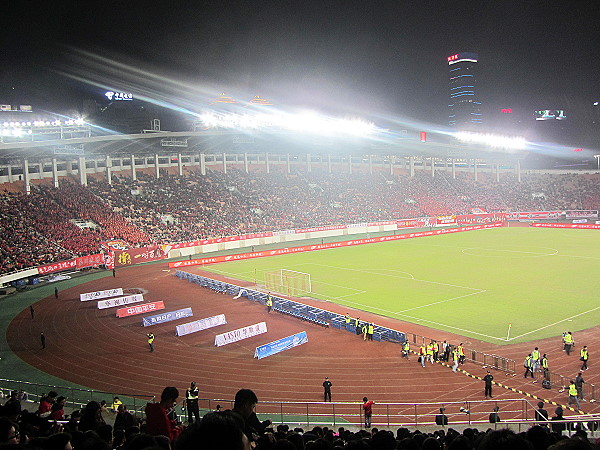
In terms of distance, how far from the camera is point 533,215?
93062mm

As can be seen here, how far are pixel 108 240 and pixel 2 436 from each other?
5389 centimetres

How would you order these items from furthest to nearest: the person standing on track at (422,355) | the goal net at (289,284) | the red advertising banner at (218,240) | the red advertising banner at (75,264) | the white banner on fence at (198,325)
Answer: the red advertising banner at (218,240)
the red advertising banner at (75,264)
the goal net at (289,284)
the white banner on fence at (198,325)
the person standing on track at (422,355)

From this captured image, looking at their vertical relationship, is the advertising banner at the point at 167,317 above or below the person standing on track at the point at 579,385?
above

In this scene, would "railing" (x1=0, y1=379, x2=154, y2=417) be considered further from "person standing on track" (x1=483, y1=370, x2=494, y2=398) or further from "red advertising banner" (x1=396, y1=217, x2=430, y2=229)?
"red advertising banner" (x1=396, y1=217, x2=430, y2=229)

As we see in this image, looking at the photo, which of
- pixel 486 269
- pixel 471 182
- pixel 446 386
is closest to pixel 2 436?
pixel 446 386

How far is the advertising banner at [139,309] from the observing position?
32.6 metres

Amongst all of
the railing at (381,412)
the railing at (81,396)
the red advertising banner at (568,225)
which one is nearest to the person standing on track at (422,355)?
the railing at (381,412)

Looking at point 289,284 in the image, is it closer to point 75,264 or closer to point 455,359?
point 455,359

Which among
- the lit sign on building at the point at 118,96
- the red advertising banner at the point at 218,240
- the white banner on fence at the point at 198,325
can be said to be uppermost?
the lit sign on building at the point at 118,96

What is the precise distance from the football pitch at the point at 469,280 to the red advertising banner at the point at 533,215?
24.1 metres

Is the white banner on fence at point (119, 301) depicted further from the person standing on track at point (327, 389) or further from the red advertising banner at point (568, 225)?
the red advertising banner at point (568, 225)

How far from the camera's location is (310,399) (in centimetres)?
1894

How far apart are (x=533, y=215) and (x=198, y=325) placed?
270 feet

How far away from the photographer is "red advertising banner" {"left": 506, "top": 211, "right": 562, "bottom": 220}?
92938mm
